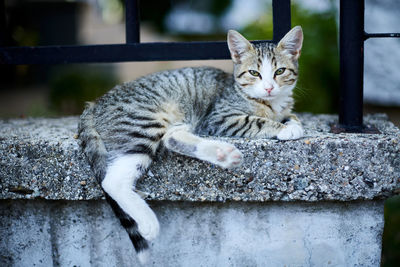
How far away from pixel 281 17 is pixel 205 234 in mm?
1242

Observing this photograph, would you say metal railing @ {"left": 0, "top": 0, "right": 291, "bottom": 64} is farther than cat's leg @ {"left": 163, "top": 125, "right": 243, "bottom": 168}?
Yes

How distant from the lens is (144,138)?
209 cm

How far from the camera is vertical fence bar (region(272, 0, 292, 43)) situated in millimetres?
2148

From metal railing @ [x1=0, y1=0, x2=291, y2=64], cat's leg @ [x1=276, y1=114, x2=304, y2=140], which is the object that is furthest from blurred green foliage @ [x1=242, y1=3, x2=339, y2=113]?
cat's leg @ [x1=276, y1=114, x2=304, y2=140]

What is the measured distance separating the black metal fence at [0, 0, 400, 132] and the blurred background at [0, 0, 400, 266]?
419 mm

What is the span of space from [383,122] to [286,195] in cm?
97

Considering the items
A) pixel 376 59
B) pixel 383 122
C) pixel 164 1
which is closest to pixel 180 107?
pixel 383 122

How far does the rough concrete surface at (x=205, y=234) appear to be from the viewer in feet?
6.53

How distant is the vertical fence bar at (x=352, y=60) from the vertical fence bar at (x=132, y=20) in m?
1.12

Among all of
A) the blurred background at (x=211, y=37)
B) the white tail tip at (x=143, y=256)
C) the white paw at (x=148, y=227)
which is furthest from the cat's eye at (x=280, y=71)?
the blurred background at (x=211, y=37)

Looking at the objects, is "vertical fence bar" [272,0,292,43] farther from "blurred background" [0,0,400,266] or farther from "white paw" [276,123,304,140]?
"blurred background" [0,0,400,266]

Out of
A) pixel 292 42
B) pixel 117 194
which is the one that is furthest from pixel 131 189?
pixel 292 42

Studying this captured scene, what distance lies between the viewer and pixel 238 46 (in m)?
2.41

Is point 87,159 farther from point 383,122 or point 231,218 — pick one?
point 383,122
